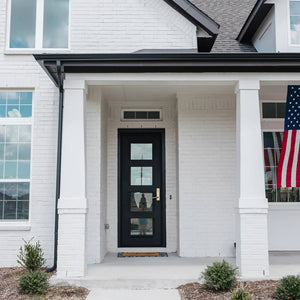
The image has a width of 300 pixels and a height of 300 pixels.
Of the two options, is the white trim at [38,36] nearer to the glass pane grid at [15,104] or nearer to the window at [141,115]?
the glass pane grid at [15,104]

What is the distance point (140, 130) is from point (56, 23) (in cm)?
286

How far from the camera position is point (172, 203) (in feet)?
28.9

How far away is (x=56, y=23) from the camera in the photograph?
8.08 meters

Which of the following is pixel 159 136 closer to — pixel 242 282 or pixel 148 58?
pixel 148 58

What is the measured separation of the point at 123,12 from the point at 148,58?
7.42 feet

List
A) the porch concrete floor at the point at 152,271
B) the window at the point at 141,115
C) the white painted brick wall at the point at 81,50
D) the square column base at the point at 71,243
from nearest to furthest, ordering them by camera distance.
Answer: the porch concrete floor at the point at 152,271 → the square column base at the point at 71,243 → the white painted brick wall at the point at 81,50 → the window at the point at 141,115

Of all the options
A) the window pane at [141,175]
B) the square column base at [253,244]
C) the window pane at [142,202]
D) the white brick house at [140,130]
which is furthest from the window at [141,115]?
the square column base at [253,244]

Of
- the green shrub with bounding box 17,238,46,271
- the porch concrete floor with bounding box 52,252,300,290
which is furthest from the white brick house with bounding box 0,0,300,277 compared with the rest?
the green shrub with bounding box 17,238,46,271

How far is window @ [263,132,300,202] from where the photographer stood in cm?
888

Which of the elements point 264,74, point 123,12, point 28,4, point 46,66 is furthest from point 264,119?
point 28,4

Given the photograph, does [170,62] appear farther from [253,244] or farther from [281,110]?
[281,110]

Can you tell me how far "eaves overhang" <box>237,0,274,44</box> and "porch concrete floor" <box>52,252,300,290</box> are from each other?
16.8 ft

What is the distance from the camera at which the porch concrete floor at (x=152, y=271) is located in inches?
243

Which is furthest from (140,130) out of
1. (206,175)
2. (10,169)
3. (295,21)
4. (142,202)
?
(295,21)
